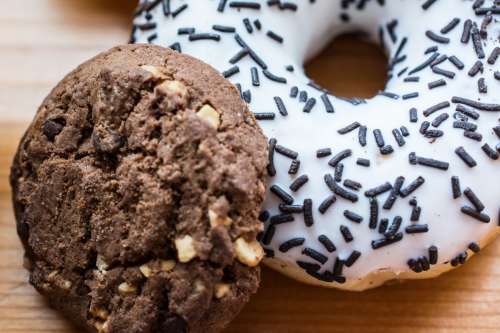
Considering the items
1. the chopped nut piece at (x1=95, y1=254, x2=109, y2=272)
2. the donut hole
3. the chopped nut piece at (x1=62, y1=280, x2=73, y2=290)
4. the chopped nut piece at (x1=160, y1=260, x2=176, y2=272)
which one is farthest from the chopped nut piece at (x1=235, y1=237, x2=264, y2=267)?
the donut hole

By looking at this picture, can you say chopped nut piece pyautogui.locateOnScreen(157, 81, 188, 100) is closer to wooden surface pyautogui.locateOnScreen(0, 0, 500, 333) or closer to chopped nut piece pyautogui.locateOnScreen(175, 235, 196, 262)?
chopped nut piece pyautogui.locateOnScreen(175, 235, 196, 262)

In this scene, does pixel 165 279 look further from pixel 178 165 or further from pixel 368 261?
pixel 368 261

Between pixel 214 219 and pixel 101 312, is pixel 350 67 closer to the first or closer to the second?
pixel 214 219

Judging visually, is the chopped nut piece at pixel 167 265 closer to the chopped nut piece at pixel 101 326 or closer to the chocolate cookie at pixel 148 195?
the chocolate cookie at pixel 148 195

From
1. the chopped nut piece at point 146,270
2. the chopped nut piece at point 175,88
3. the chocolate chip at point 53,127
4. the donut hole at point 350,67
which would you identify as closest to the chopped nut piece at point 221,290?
the chopped nut piece at point 146,270

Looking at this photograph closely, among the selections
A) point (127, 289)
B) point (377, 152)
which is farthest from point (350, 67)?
point (127, 289)
